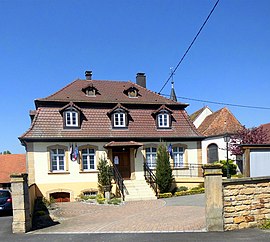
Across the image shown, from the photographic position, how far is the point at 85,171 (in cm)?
2256

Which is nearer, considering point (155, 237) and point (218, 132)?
point (155, 237)

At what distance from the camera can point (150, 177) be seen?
2280 cm

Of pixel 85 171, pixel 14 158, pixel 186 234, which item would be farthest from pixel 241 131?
pixel 14 158

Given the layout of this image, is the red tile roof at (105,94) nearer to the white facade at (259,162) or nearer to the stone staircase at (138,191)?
the stone staircase at (138,191)

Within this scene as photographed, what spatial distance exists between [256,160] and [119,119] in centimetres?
1500

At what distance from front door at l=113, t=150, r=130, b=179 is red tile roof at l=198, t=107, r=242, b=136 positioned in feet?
44.2

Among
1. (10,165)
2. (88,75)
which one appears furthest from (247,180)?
(10,165)

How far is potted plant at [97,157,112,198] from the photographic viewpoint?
2162 centimetres

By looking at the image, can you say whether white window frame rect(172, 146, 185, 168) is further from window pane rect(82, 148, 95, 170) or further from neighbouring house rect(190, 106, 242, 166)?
neighbouring house rect(190, 106, 242, 166)

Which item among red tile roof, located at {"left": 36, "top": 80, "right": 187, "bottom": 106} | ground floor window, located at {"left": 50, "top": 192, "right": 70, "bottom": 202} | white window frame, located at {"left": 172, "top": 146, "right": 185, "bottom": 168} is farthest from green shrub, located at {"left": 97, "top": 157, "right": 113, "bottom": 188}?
white window frame, located at {"left": 172, "top": 146, "right": 185, "bottom": 168}

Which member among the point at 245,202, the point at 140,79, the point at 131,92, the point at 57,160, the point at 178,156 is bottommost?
the point at 245,202

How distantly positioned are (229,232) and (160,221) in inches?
121

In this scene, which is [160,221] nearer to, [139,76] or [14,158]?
[139,76]

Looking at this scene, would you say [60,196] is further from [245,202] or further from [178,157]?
[245,202]
